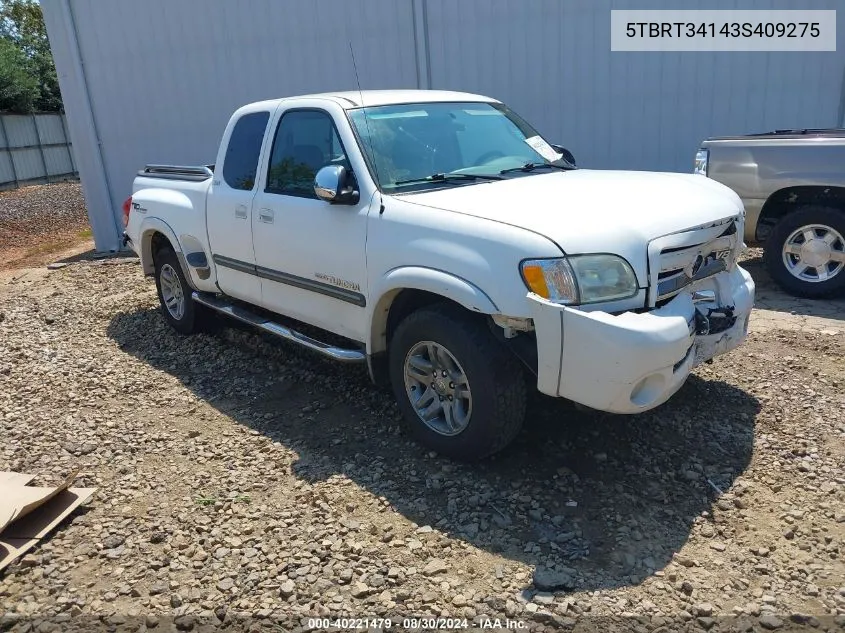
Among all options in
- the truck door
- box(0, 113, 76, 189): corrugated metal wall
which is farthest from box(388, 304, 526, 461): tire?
box(0, 113, 76, 189): corrugated metal wall

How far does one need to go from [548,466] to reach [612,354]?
988 mm

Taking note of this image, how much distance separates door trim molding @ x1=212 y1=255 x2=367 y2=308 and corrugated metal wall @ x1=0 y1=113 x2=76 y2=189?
20468mm

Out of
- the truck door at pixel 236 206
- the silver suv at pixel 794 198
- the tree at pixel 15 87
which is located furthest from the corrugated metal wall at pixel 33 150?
the silver suv at pixel 794 198

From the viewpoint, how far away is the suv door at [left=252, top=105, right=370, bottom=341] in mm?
4117

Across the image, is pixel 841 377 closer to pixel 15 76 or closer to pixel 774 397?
pixel 774 397

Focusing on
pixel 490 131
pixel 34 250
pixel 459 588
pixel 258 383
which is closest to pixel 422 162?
pixel 490 131

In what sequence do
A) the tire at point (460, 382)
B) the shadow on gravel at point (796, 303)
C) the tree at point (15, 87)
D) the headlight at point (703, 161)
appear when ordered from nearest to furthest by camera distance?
the tire at point (460, 382) < the shadow on gravel at point (796, 303) < the headlight at point (703, 161) < the tree at point (15, 87)

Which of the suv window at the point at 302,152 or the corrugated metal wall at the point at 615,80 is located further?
the corrugated metal wall at the point at 615,80

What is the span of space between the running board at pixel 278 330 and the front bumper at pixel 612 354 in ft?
4.50

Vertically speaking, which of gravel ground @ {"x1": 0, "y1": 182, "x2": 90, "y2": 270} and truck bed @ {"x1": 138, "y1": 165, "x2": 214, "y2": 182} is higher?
truck bed @ {"x1": 138, "y1": 165, "x2": 214, "y2": 182}

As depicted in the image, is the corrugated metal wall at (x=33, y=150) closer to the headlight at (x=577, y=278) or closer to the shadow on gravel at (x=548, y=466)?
the shadow on gravel at (x=548, y=466)

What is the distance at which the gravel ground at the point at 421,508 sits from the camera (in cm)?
291

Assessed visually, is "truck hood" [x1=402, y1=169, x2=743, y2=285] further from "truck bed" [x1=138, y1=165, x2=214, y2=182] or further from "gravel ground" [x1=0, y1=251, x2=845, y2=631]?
"truck bed" [x1=138, y1=165, x2=214, y2=182]

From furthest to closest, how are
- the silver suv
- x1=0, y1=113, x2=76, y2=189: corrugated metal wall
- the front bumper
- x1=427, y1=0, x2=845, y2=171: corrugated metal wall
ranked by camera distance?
x1=0, y1=113, x2=76, y2=189: corrugated metal wall → x1=427, y1=0, x2=845, y2=171: corrugated metal wall → the silver suv → the front bumper
